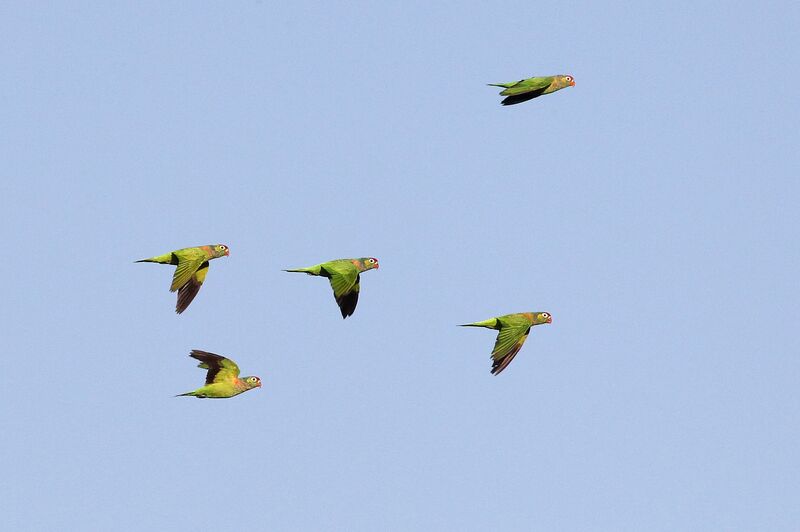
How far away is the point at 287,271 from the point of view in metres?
75.4

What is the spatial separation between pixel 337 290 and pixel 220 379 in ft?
27.7

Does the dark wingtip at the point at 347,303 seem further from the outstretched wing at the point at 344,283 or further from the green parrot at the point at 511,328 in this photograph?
the green parrot at the point at 511,328

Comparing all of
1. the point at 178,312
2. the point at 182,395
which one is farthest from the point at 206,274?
the point at 182,395

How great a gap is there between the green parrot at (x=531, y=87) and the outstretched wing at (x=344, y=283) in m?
11.2

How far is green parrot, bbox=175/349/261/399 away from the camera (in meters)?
71.3

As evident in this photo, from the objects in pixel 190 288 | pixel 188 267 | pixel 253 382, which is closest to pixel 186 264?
pixel 188 267

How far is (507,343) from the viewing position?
73.4m

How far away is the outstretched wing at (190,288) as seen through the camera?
7594cm

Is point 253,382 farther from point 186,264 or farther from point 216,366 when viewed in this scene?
point 186,264

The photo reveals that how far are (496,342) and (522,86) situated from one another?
12385 millimetres

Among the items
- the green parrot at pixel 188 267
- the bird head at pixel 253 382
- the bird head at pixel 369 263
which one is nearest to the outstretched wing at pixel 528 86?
the bird head at pixel 369 263

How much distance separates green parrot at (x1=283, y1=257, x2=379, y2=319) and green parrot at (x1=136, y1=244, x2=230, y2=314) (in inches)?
210

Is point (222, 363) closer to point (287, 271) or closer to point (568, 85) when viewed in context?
point (287, 271)

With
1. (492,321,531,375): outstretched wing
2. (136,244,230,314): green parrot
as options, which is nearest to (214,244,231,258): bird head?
(136,244,230,314): green parrot
